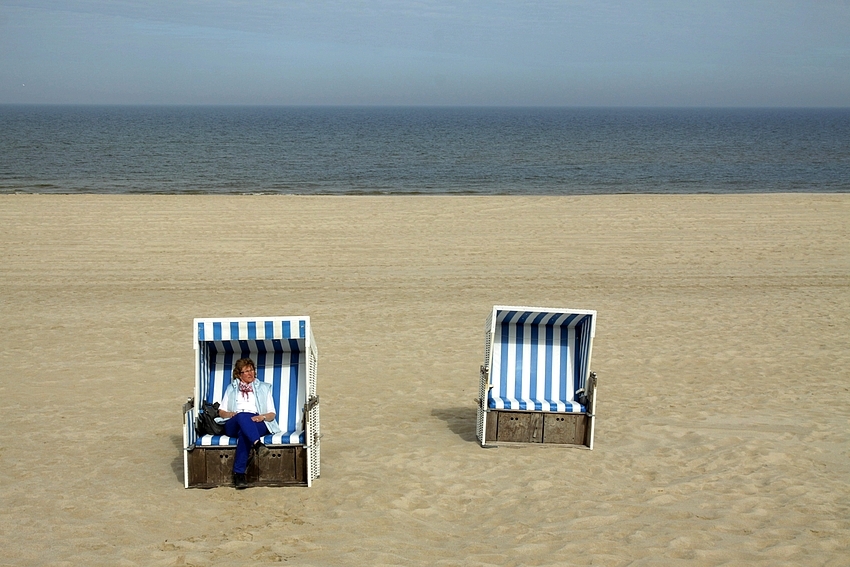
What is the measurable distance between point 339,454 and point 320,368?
2.89 metres

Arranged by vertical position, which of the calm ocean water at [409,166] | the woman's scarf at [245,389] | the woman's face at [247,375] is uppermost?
the calm ocean water at [409,166]

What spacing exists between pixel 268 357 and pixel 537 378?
2.43m

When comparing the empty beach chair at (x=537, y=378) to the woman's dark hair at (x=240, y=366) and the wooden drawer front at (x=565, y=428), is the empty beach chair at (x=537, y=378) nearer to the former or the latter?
the wooden drawer front at (x=565, y=428)

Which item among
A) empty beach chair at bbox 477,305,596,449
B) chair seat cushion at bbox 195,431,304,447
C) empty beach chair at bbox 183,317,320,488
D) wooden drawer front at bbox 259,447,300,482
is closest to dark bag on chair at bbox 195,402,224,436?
empty beach chair at bbox 183,317,320,488

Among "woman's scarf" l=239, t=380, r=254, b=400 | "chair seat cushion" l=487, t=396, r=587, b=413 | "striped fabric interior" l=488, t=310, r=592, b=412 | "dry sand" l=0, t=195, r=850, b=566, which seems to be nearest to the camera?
"dry sand" l=0, t=195, r=850, b=566

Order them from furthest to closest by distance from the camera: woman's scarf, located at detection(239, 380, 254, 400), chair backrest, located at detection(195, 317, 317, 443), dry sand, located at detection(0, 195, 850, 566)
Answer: woman's scarf, located at detection(239, 380, 254, 400) → chair backrest, located at detection(195, 317, 317, 443) → dry sand, located at detection(0, 195, 850, 566)

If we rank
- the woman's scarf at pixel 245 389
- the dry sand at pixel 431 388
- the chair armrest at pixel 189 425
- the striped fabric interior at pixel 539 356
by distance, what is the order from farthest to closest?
the striped fabric interior at pixel 539 356 < the woman's scarf at pixel 245 389 < the chair armrest at pixel 189 425 < the dry sand at pixel 431 388

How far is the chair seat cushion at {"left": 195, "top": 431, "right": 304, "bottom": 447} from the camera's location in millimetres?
6523

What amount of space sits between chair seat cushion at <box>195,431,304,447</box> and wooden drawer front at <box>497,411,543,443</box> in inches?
72.7

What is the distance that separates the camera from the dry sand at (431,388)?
5.74 m

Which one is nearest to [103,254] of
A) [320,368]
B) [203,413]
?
[320,368]

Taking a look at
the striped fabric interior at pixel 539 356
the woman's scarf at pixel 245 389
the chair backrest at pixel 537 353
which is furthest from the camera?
the striped fabric interior at pixel 539 356

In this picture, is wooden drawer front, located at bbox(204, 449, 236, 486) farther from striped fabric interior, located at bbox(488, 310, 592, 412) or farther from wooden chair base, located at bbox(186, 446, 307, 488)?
striped fabric interior, located at bbox(488, 310, 592, 412)

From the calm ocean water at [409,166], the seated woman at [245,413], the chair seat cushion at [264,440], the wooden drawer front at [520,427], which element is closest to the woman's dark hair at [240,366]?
the seated woman at [245,413]
